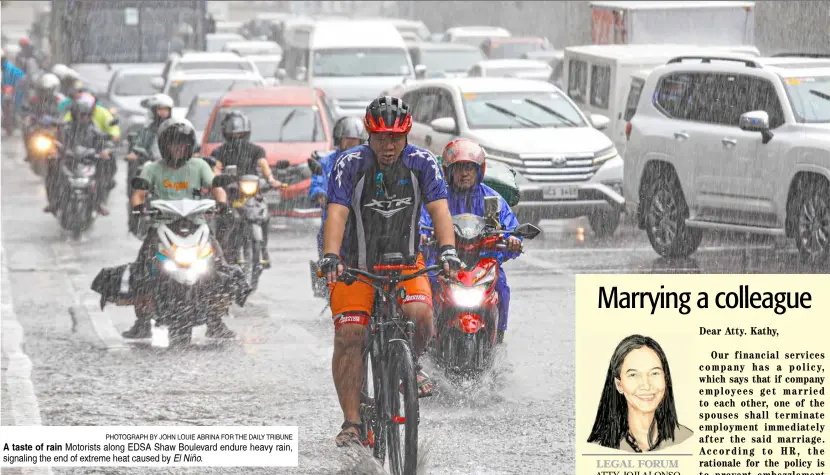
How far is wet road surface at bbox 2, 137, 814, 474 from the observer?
8.43m

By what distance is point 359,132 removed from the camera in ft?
39.3

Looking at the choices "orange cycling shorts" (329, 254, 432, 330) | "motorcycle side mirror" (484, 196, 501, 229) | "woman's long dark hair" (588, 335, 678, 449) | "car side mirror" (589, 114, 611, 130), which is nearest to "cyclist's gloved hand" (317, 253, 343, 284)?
"orange cycling shorts" (329, 254, 432, 330)

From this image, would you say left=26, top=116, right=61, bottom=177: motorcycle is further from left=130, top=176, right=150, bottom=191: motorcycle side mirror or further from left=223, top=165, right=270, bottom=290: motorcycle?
left=130, top=176, right=150, bottom=191: motorcycle side mirror

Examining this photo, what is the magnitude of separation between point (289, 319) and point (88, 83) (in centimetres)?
2105

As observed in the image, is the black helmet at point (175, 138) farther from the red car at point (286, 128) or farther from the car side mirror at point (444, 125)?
the red car at point (286, 128)

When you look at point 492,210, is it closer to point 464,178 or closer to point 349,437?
point 464,178

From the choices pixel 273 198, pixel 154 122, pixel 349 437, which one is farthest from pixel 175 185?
pixel 273 198

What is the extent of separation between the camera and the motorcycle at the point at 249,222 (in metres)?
13.8

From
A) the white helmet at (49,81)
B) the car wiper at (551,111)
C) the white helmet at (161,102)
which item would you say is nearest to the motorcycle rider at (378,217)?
the white helmet at (161,102)

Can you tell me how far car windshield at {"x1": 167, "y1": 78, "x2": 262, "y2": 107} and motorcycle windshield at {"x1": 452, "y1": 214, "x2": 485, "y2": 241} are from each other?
15.2 m

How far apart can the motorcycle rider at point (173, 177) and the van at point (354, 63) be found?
15781 millimetres
